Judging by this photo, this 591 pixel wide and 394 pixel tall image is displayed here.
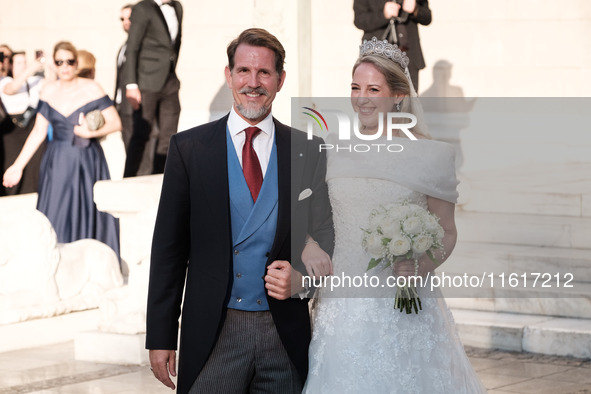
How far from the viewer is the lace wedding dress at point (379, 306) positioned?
4.04 meters

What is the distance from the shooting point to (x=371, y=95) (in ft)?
13.1

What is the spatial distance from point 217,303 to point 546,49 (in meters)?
8.29

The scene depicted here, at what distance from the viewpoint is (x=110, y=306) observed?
7754 millimetres

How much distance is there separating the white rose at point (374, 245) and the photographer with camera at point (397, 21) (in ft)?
18.8

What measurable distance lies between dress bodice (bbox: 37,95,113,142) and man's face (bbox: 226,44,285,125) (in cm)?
745

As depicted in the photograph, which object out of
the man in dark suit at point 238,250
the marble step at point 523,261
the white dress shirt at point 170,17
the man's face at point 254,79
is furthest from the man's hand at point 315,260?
the white dress shirt at point 170,17

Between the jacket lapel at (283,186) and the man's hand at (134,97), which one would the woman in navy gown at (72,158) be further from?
the jacket lapel at (283,186)

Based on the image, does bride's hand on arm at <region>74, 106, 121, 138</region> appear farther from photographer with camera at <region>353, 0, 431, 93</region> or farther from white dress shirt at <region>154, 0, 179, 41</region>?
photographer with camera at <region>353, 0, 431, 93</region>

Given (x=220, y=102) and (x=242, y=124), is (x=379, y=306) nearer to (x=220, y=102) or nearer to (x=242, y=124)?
(x=242, y=124)

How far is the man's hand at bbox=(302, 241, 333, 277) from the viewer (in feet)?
12.7

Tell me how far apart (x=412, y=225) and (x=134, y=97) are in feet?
25.3

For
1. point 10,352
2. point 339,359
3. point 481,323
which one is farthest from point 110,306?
point 339,359

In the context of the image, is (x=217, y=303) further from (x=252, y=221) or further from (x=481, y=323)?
(x=481, y=323)

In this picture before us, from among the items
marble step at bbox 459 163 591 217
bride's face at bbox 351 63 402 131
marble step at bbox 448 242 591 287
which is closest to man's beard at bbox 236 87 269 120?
bride's face at bbox 351 63 402 131
